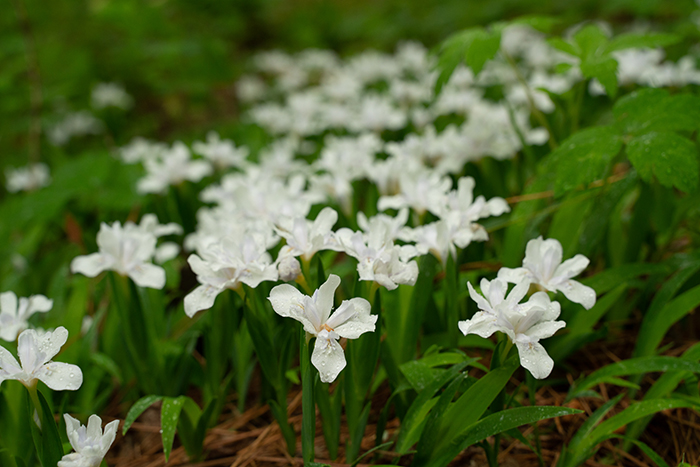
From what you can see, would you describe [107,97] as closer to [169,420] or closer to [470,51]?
[470,51]

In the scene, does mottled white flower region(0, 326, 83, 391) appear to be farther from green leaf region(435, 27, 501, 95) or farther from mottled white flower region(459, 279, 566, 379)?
green leaf region(435, 27, 501, 95)

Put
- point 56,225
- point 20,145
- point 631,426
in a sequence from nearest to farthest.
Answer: point 631,426 < point 56,225 < point 20,145

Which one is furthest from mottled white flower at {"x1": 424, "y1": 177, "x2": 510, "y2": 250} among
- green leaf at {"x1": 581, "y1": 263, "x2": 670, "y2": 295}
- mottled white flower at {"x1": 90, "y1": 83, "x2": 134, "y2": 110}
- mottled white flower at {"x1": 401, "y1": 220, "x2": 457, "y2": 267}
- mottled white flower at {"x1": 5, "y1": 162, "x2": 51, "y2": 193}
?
mottled white flower at {"x1": 90, "y1": 83, "x2": 134, "y2": 110}

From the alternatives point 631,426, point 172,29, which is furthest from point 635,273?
point 172,29

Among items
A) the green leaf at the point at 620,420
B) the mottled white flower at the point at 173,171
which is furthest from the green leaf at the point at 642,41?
the mottled white flower at the point at 173,171

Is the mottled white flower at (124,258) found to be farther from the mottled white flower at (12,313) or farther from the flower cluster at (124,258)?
the mottled white flower at (12,313)

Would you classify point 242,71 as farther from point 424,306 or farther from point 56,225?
point 424,306

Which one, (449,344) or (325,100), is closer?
(449,344)
